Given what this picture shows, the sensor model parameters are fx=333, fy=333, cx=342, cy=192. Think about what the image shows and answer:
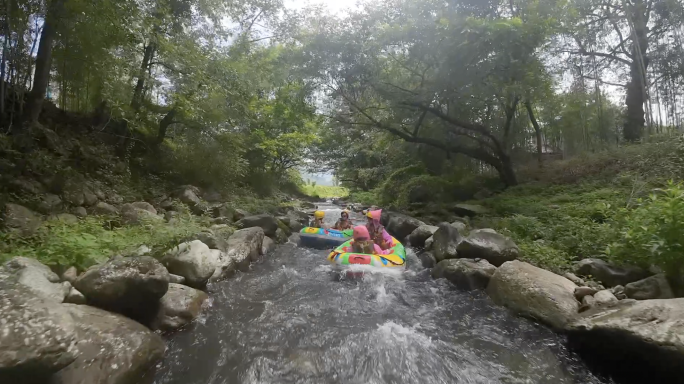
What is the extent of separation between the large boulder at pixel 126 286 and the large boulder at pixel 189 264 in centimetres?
105

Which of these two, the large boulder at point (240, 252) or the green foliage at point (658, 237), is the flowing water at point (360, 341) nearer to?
the large boulder at point (240, 252)

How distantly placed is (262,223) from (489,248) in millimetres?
5572

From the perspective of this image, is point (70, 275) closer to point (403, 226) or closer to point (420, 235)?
point (420, 235)

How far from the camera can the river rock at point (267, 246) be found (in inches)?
297

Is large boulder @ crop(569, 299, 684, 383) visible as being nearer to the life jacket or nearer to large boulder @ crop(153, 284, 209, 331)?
the life jacket

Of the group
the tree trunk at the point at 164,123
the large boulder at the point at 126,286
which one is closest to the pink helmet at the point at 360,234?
the large boulder at the point at 126,286

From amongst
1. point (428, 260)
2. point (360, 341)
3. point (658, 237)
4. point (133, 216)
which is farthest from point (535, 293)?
point (133, 216)

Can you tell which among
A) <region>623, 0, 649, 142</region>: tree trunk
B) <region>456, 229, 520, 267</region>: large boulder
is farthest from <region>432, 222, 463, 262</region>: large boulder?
<region>623, 0, 649, 142</region>: tree trunk

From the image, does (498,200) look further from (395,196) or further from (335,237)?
(395,196)

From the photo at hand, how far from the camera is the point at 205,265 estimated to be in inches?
193

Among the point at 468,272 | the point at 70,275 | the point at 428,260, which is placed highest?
the point at 70,275

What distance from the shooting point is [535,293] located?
414 centimetres

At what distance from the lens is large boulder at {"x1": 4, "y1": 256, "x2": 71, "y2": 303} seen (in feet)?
8.79

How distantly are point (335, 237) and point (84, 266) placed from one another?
5612 millimetres
